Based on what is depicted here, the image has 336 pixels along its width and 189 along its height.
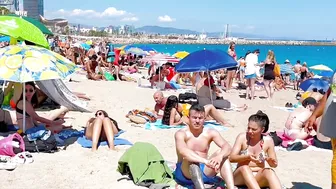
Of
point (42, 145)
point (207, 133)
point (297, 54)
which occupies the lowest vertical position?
point (297, 54)

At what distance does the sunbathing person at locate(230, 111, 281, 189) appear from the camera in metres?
3.78

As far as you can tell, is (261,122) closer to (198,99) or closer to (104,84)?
(198,99)

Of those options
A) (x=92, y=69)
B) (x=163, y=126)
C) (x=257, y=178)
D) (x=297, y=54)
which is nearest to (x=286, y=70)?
(x=92, y=69)

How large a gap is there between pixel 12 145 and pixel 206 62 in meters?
4.52

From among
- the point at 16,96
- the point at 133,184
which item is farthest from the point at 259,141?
the point at 16,96

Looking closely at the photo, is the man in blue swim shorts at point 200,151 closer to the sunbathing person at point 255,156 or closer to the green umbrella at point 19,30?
the sunbathing person at point 255,156

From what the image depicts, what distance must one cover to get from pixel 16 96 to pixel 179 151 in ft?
9.07

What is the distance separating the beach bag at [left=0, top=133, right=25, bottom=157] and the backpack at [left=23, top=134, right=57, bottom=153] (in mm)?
160

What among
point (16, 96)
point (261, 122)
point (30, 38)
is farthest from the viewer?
point (30, 38)

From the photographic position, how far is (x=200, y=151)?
409cm

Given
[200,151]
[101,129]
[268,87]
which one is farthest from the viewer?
[268,87]

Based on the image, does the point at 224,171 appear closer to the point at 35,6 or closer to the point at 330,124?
the point at 330,124

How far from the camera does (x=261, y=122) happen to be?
3.80m

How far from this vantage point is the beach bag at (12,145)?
16.1 ft
